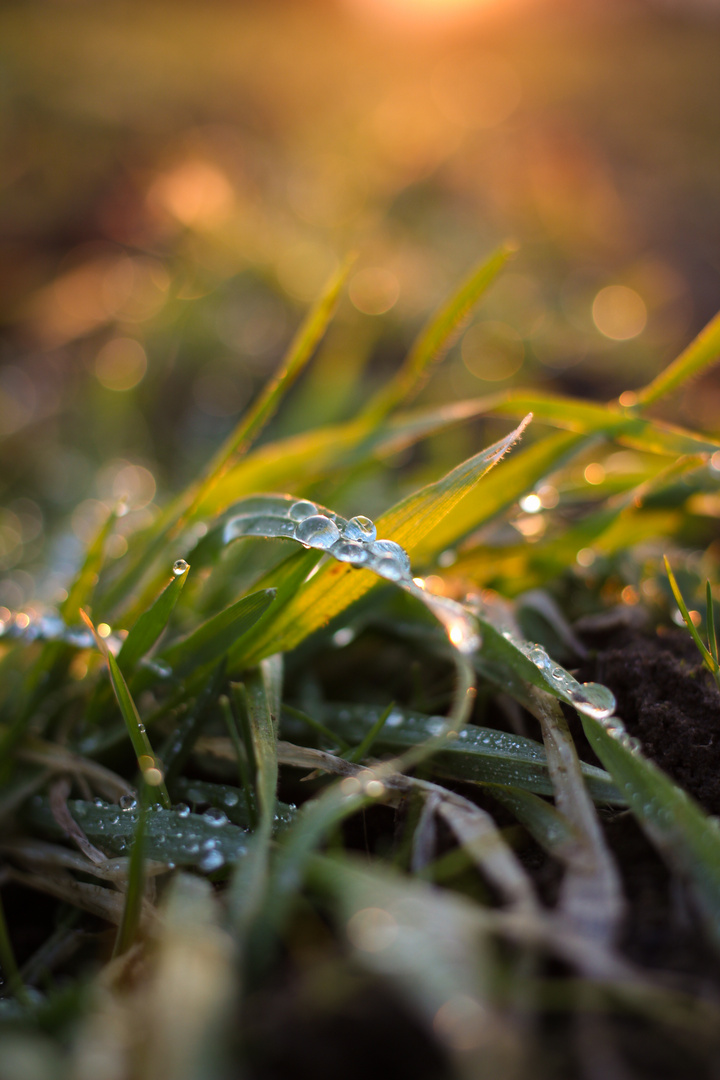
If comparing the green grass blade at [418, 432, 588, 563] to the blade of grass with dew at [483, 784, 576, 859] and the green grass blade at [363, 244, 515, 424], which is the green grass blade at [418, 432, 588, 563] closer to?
the green grass blade at [363, 244, 515, 424]

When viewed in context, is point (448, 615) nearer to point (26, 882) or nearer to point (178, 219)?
point (26, 882)

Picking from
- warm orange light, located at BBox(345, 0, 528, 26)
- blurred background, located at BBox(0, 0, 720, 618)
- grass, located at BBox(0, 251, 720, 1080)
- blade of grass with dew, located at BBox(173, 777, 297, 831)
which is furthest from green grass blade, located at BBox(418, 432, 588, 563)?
warm orange light, located at BBox(345, 0, 528, 26)

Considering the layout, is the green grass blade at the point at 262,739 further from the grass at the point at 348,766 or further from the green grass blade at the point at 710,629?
the green grass blade at the point at 710,629

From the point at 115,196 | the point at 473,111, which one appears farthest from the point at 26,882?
the point at 473,111

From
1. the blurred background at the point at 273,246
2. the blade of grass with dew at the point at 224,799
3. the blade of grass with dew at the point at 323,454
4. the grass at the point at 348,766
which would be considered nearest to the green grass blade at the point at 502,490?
the grass at the point at 348,766

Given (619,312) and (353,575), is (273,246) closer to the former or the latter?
(619,312)

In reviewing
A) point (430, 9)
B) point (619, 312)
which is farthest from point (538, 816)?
point (430, 9)
